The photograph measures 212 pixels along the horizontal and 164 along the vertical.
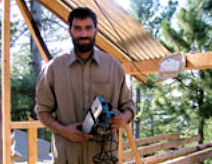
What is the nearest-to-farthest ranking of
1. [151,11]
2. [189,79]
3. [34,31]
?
[34,31] → [189,79] → [151,11]

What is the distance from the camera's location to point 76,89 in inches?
57.4

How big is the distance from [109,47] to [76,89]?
2.04 meters

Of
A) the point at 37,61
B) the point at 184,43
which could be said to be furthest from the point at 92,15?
the point at 37,61

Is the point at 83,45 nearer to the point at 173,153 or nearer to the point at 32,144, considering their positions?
the point at 32,144

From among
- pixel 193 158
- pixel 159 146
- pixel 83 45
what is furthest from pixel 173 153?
Answer: pixel 83 45

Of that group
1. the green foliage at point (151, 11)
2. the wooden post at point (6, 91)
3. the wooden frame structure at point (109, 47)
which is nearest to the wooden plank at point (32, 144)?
the wooden frame structure at point (109, 47)

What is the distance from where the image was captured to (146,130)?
10.8 metres

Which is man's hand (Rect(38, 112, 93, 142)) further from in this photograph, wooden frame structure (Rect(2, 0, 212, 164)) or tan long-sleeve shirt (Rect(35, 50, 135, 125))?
wooden frame structure (Rect(2, 0, 212, 164))

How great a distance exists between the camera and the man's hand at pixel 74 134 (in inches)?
53.8

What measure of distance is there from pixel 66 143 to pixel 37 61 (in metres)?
8.25

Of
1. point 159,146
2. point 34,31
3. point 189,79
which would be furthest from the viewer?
point 189,79

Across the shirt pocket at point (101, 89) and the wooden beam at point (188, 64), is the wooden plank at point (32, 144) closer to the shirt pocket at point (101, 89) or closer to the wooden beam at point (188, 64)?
the wooden beam at point (188, 64)

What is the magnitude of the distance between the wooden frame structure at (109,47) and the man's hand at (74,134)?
1.25 meters

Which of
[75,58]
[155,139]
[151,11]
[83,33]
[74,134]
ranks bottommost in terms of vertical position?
[155,139]
